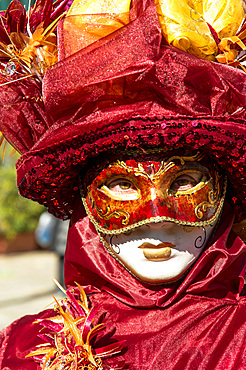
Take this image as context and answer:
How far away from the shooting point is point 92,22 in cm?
184

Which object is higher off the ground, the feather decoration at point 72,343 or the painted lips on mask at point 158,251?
the painted lips on mask at point 158,251

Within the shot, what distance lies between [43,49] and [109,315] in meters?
1.06

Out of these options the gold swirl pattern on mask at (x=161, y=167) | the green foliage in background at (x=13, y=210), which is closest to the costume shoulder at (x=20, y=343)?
the gold swirl pattern on mask at (x=161, y=167)

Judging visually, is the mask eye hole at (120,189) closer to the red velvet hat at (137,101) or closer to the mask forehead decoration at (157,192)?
the mask forehead decoration at (157,192)

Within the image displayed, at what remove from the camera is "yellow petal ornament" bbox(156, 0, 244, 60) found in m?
1.83

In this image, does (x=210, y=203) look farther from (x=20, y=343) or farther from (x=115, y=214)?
(x=20, y=343)

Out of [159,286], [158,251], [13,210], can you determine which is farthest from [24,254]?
[158,251]

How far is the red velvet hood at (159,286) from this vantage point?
77.8 inches

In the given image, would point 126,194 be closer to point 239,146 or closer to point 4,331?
point 239,146

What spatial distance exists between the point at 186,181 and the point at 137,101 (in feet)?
1.15

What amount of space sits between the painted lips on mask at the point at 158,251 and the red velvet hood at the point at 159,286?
0.50ft

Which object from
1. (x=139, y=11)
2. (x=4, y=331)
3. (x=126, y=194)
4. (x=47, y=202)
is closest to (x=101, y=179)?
(x=126, y=194)

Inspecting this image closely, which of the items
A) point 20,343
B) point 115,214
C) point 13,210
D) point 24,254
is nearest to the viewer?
point 115,214

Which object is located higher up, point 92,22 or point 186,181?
point 92,22
